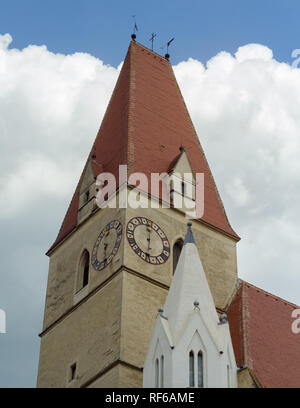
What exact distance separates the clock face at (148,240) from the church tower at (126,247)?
0.10 ft

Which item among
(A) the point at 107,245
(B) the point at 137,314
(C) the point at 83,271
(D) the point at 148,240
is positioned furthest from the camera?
(C) the point at 83,271

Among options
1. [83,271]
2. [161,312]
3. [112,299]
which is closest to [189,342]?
[161,312]

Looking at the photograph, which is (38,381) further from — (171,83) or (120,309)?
(171,83)

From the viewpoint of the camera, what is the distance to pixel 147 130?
1352 inches

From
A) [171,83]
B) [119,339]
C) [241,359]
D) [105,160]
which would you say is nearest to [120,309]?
[119,339]

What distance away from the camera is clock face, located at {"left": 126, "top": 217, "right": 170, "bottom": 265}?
30500 millimetres

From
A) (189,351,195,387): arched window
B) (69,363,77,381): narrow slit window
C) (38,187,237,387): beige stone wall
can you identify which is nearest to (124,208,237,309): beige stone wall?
(38,187,237,387): beige stone wall

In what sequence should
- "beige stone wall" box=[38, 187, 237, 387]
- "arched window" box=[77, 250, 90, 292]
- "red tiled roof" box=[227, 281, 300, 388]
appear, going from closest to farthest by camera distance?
"beige stone wall" box=[38, 187, 237, 387], "red tiled roof" box=[227, 281, 300, 388], "arched window" box=[77, 250, 90, 292]

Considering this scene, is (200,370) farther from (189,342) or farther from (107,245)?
(107,245)

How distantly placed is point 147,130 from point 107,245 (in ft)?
15.9

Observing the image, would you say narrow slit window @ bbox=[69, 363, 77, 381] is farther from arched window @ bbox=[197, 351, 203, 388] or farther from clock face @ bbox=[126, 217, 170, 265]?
arched window @ bbox=[197, 351, 203, 388]

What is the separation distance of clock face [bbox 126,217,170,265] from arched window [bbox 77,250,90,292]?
1.97 metres

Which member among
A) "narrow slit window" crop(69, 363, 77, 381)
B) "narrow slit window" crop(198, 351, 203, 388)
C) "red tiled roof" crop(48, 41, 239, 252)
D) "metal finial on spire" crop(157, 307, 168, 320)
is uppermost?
"red tiled roof" crop(48, 41, 239, 252)
